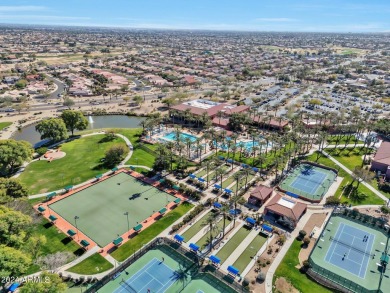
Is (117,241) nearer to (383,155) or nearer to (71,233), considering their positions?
(71,233)

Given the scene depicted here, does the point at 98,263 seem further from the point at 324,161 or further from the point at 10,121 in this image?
the point at 10,121

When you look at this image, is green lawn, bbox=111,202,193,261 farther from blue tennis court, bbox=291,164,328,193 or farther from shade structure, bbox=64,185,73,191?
blue tennis court, bbox=291,164,328,193

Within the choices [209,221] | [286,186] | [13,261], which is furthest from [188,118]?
[13,261]

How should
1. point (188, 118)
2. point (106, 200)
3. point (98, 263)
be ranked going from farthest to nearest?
1. point (188, 118)
2. point (106, 200)
3. point (98, 263)


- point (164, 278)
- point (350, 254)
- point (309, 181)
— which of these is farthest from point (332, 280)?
point (309, 181)

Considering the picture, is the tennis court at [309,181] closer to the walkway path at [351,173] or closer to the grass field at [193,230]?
the walkway path at [351,173]

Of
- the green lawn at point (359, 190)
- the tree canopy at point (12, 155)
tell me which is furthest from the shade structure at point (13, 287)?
the green lawn at point (359, 190)

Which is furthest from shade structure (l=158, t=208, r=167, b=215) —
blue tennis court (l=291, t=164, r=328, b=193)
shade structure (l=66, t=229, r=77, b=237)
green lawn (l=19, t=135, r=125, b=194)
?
blue tennis court (l=291, t=164, r=328, b=193)
